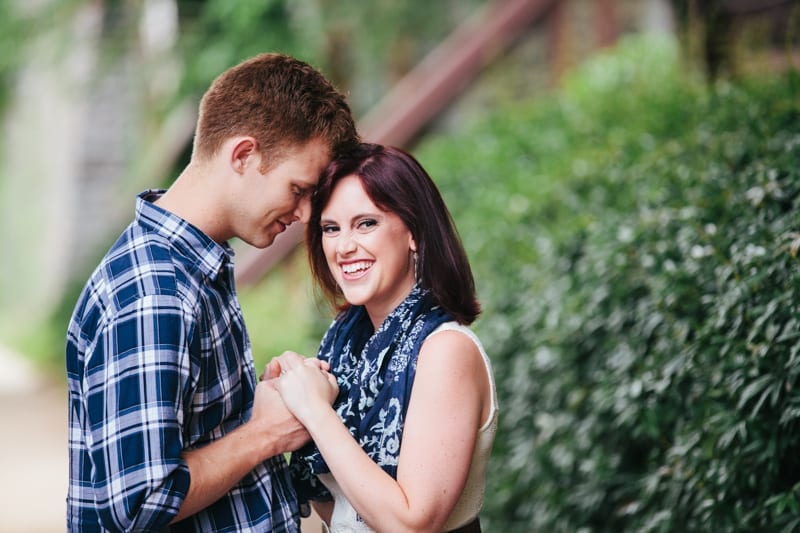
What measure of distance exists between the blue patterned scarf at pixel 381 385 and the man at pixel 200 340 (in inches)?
4.7

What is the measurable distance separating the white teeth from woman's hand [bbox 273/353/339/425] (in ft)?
0.87

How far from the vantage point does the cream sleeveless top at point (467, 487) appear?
2.54m

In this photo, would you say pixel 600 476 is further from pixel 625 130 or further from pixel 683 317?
pixel 625 130

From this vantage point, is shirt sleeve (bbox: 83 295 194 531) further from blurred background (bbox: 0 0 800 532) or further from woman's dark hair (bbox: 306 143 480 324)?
blurred background (bbox: 0 0 800 532)

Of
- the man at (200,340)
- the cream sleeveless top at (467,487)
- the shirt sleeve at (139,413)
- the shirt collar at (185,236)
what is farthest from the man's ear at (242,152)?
the cream sleeveless top at (467,487)

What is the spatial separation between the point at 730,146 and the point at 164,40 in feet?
31.4

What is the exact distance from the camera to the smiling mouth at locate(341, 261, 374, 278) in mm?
2637

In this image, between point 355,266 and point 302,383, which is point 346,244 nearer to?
point 355,266

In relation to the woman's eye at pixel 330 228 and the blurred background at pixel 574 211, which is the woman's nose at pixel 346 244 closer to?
the woman's eye at pixel 330 228

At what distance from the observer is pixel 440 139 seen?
350 inches

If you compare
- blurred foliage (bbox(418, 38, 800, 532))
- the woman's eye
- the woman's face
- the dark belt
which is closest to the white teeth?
the woman's face

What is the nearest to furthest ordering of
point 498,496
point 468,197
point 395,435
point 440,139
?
point 395,435 → point 498,496 → point 468,197 → point 440,139

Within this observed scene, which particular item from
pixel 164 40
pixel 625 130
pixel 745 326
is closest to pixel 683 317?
pixel 745 326

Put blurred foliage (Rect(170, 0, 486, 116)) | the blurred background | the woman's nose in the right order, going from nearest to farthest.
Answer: the woman's nose, the blurred background, blurred foliage (Rect(170, 0, 486, 116))
